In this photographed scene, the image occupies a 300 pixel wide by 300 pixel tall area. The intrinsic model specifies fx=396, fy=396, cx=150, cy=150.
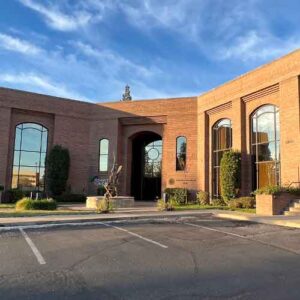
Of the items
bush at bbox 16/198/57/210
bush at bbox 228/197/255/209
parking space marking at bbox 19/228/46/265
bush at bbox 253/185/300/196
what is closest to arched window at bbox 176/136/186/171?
bush at bbox 228/197/255/209

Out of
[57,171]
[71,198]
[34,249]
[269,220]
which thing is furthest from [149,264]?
[57,171]

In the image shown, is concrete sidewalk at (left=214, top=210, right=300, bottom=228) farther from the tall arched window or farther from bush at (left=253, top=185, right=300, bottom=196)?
Answer: the tall arched window

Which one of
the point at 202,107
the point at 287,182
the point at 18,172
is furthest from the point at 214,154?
the point at 18,172

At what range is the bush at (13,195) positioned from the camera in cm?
2970

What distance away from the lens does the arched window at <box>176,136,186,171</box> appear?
32094 mm

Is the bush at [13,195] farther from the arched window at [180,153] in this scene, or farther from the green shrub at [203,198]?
the green shrub at [203,198]

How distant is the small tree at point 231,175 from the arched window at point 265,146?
1.05 metres

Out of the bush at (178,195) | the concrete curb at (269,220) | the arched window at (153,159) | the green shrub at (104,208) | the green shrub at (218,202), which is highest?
the arched window at (153,159)

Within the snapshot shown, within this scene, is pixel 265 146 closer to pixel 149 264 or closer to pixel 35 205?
pixel 35 205

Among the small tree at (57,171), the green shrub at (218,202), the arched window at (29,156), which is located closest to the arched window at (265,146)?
the green shrub at (218,202)

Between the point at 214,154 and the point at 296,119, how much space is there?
9.06 metres

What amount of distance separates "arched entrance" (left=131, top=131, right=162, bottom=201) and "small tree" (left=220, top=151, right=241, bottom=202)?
11.3 m

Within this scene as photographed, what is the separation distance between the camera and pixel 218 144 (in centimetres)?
2977

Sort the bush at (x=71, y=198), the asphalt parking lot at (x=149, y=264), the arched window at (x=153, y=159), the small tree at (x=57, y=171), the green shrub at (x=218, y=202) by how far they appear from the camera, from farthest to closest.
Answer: the arched window at (x=153, y=159)
the small tree at (x=57, y=171)
the bush at (x=71, y=198)
the green shrub at (x=218, y=202)
the asphalt parking lot at (x=149, y=264)
